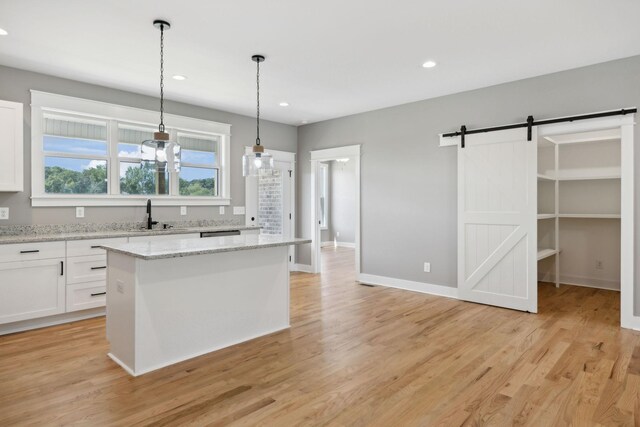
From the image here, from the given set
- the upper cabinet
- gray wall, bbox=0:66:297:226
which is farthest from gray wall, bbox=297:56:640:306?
the upper cabinet

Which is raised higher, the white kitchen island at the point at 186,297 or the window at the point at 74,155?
the window at the point at 74,155

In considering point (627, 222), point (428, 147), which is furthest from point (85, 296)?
point (627, 222)

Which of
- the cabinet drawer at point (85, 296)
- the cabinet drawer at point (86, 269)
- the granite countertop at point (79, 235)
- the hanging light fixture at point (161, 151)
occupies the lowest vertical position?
the cabinet drawer at point (85, 296)

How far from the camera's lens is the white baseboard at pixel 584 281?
5.39 m

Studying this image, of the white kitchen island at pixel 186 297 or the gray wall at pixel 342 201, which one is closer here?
the white kitchen island at pixel 186 297

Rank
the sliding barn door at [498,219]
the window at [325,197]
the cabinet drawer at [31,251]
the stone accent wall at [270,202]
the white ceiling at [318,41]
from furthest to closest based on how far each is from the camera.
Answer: the window at [325,197]
the stone accent wall at [270,202]
the sliding barn door at [498,219]
the cabinet drawer at [31,251]
the white ceiling at [318,41]

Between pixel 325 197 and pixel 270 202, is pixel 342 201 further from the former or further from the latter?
pixel 270 202

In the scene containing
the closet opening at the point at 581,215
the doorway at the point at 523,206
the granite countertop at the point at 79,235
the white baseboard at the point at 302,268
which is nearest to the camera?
the granite countertop at the point at 79,235

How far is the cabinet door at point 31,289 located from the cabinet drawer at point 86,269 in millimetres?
79

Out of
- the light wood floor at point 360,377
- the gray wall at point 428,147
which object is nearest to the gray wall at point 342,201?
the gray wall at point 428,147

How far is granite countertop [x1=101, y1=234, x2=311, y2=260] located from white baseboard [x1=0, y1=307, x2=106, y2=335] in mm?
1525

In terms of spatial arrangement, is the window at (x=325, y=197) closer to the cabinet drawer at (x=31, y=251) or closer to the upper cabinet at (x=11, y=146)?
the cabinet drawer at (x=31, y=251)

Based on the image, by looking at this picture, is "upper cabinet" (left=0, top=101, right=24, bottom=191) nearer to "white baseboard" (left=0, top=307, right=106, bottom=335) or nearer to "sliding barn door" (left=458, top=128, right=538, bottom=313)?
"white baseboard" (left=0, top=307, right=106, bottom=335)

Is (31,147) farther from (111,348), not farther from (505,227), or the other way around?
(505,227)
